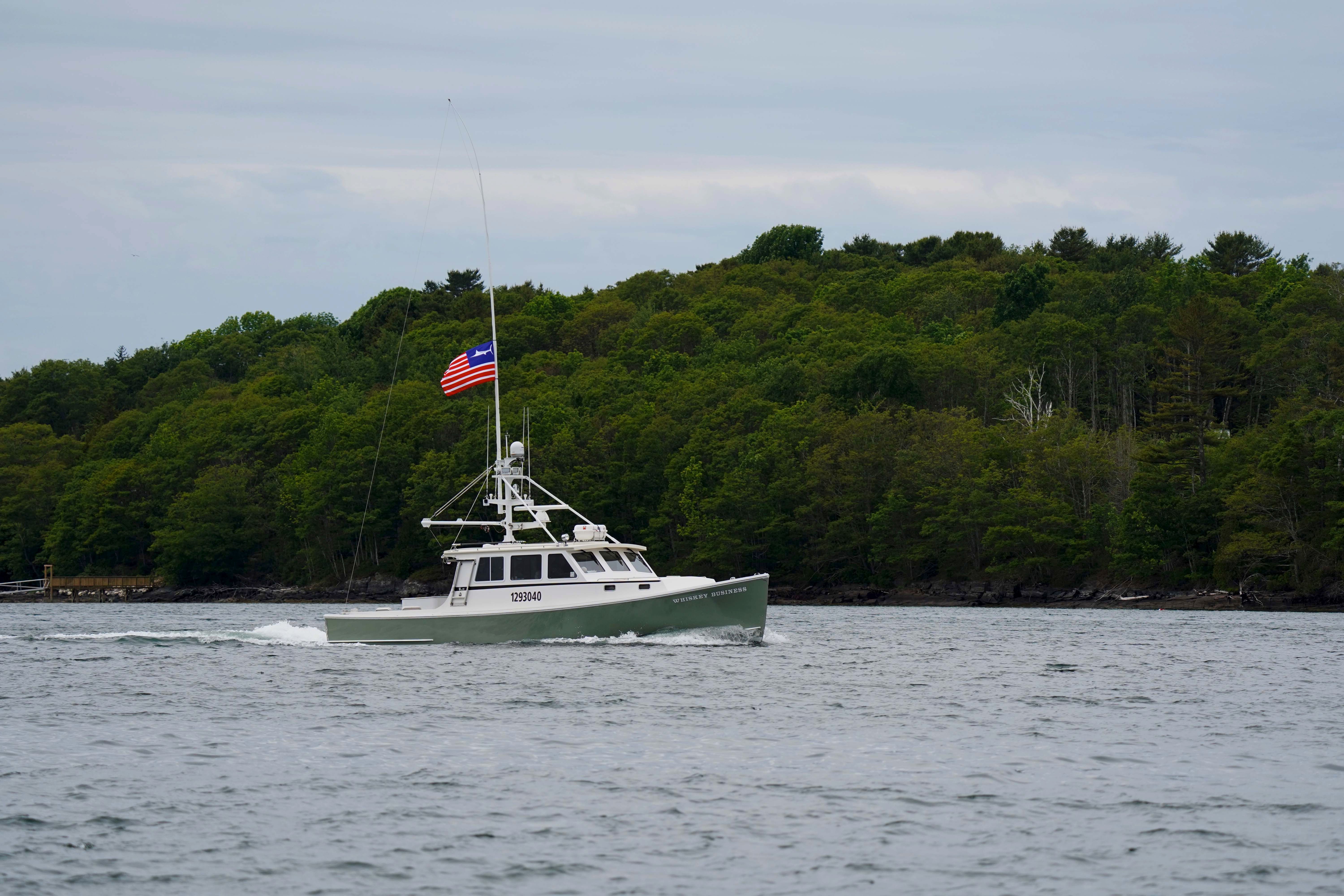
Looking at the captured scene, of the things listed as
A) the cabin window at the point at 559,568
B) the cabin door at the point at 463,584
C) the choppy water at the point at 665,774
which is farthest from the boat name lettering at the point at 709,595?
the cabin door at the point at 463,584

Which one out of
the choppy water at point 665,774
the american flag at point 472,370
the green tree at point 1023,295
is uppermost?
the green tree at point 1023,295

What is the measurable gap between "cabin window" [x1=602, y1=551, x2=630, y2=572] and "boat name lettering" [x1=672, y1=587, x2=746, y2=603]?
60.4 inches

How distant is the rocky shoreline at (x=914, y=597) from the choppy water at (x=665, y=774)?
21.9 metres

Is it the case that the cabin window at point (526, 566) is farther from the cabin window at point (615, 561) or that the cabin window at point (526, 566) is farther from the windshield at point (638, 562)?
the windshield at point (638, 562)

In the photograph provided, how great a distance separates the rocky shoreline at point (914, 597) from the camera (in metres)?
73.1

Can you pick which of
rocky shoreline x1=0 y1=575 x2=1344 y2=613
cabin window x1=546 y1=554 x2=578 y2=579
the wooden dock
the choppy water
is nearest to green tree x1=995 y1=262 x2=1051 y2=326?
rocky shoreline x1=0 y1=575 x2=1344 y2=613

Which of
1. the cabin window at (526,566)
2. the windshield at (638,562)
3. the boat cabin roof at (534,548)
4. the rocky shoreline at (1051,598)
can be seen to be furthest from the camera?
the rocky shoreline at (1051,598)

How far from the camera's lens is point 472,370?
37.6 meters

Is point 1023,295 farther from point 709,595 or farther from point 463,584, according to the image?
point 463,584

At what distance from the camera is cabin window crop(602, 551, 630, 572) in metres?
37.0

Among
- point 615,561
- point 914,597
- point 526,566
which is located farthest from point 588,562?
point 914,597

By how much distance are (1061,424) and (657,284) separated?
9533cm

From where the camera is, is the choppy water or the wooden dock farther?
the wooden dock

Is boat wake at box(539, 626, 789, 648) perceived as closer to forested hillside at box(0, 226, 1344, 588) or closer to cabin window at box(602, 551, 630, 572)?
cabin window at box(602, 551, 630, 572)
